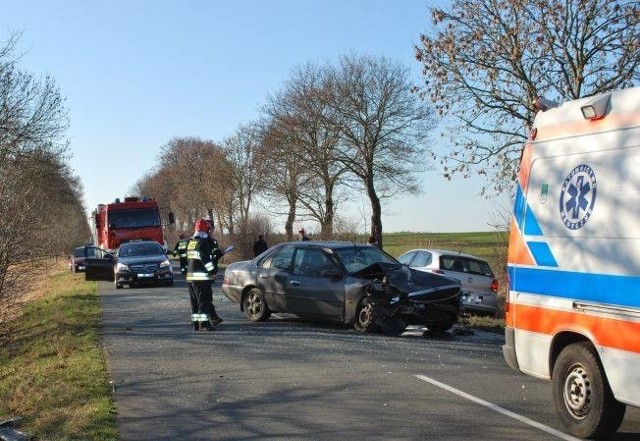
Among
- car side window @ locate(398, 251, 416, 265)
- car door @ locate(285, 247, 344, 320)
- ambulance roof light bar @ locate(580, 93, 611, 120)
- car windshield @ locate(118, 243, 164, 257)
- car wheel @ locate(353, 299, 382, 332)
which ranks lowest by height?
car wheel @ locate(353, 299, 382, 332)

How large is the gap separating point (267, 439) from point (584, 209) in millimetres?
3241

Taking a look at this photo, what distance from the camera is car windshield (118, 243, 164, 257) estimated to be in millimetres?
26622

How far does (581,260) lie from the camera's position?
20.6 ft

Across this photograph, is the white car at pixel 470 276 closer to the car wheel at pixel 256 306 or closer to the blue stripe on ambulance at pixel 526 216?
the car wheel at pixel 256 306

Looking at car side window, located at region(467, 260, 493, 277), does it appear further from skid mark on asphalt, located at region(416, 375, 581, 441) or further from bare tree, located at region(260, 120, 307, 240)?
bare tree, located at region(260, 120, 307, 240)

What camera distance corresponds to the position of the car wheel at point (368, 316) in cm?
1218

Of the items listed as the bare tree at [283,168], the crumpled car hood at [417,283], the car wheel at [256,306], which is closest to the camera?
the crumpled car hood at [417,283]

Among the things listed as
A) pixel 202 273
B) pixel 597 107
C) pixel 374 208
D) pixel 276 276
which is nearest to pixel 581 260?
pixel 597 107

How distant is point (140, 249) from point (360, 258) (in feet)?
50.5

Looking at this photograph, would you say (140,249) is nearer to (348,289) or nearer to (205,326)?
(205,326)

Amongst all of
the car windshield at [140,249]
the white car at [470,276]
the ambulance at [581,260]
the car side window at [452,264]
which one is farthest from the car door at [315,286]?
the car windshield at [140,249]

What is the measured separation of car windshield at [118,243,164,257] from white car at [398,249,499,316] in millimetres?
11834

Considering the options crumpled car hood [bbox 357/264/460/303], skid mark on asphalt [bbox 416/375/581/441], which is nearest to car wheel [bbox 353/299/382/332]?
crumpled car hood [bbox 357/264/460/303]

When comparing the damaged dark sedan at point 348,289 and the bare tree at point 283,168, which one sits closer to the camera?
the damaged dark sedan at point 348,289
